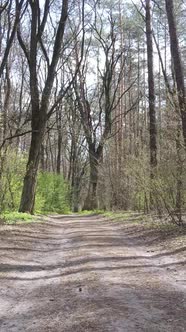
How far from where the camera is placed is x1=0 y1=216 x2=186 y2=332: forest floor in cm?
490

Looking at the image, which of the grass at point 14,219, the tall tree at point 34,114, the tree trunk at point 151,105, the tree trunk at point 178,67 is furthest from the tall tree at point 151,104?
the grass at point 14,219

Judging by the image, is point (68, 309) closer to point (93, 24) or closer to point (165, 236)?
point (165, 236)

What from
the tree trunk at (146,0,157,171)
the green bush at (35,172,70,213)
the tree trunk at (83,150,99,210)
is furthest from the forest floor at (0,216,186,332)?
the tree trunk at (83,150,99,210)

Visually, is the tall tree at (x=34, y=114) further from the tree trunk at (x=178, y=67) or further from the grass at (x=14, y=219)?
the tree trunk at (x=178, y=67)

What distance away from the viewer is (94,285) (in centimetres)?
662

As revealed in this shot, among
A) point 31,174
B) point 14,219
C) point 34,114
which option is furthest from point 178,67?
point 31,174

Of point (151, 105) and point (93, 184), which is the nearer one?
point (151, 105)

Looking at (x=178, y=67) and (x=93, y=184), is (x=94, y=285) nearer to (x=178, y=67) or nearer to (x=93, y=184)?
(x=178, y=67)

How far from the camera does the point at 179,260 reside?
9055 millimetres

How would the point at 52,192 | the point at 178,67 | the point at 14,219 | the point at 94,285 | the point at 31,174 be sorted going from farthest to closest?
the point at 52,192
the point at 31,174
the point at 14,219
the point at 178,67
the point at 94,285

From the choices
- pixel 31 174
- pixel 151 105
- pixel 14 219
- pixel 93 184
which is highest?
pixel 151 105

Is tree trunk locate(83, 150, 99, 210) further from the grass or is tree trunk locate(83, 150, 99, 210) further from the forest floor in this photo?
the forest floor

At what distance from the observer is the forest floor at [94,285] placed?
4.90m

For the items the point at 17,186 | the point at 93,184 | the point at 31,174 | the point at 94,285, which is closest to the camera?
the point at 94,285
